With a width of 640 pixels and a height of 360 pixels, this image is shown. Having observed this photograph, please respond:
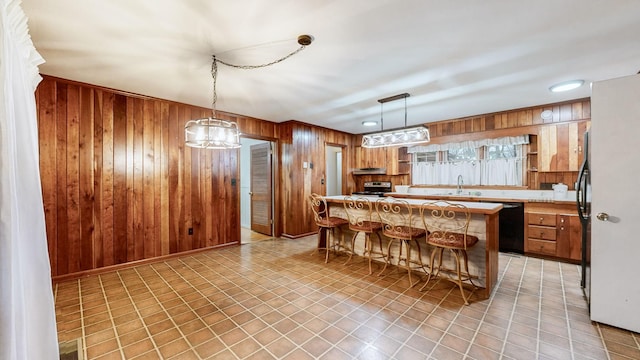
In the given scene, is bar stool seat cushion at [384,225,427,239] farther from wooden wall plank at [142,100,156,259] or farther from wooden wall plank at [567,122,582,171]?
wooden wall plank at [142,100,156,259]

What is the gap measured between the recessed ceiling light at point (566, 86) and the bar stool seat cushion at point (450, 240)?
7.93 ft

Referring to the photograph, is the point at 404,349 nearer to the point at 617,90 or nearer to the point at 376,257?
the point at 376,257

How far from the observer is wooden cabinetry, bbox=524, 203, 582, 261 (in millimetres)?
3625

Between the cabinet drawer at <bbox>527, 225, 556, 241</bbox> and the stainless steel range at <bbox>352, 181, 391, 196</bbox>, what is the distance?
9.54 ft

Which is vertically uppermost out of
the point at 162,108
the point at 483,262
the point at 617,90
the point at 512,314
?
the point at 162,108

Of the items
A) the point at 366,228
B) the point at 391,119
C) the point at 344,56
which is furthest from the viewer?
the point at 391,119

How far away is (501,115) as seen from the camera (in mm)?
4633

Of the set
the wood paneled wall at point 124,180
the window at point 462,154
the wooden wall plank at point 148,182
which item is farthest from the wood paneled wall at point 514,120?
the wooden wall plank at point 148,182

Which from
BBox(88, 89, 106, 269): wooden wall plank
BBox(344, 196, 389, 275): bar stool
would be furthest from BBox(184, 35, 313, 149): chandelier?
BBox(344, 196, 389, 275): bar stool

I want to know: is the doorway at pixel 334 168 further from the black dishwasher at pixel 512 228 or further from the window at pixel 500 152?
the black dishwasher at pixel 512 228

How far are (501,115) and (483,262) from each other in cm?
313

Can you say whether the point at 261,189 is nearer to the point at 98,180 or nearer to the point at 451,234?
the point at 98,180

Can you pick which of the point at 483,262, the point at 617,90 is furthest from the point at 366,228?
the point at 617,90

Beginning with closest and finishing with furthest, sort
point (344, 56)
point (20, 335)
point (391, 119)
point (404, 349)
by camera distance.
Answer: point (20, 335)
point (404, 349)
point (344, 56)
point (391, 119)
